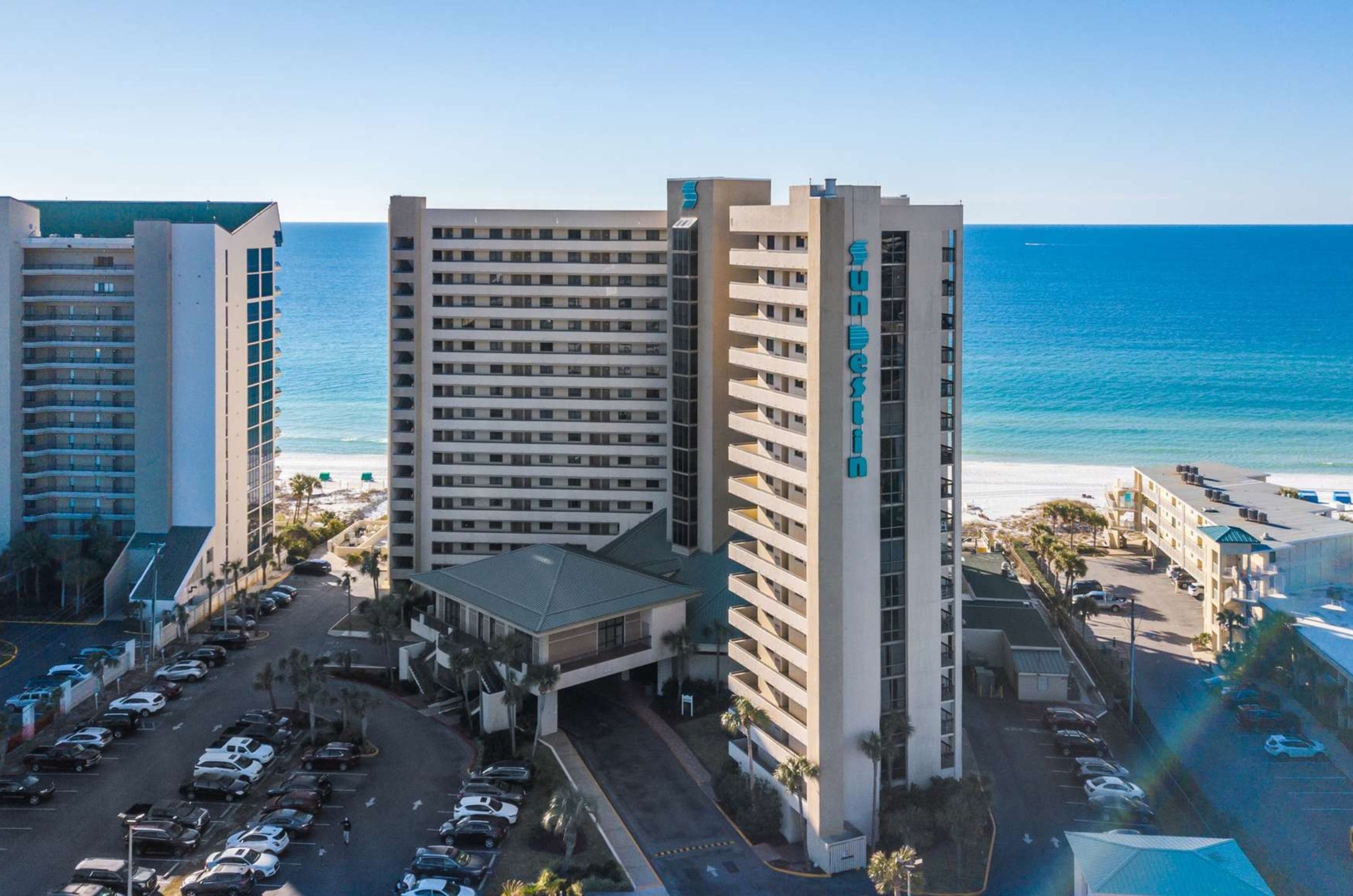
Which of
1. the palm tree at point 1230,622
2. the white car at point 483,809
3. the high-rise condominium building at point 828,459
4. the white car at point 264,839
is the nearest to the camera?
the white car at point 264,839

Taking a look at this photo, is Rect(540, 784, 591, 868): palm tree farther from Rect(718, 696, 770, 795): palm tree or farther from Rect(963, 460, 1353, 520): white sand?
Rect(963, 460, 1353, 520): white sand

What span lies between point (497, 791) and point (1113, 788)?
93.8 feet

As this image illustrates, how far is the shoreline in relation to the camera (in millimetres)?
141250

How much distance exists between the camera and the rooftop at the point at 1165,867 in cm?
4269

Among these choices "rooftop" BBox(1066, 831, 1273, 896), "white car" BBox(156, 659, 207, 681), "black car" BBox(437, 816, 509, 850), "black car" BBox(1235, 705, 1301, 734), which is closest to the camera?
"rooftop" BBox(1066, 831, 1273, 896)

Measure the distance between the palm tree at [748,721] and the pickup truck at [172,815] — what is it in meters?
23.2

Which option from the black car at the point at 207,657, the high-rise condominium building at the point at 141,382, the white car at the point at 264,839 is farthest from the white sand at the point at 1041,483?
the white car at the point at 264,839

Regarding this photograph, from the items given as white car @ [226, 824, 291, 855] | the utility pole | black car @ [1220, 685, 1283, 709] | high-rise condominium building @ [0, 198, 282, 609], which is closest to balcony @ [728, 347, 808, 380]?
the utility pole

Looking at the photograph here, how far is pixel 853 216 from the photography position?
5128 cm

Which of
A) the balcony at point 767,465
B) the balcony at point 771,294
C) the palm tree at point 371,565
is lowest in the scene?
the palm tree at point 371,565

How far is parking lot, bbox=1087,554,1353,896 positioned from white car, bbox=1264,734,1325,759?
36cm

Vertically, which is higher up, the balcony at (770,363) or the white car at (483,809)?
the balcony at (770,363)

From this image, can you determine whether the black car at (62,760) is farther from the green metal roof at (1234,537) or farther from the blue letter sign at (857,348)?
the green metal roof at (1234,537)

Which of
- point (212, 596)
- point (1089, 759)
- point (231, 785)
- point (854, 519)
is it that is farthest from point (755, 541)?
point (212, 596)
